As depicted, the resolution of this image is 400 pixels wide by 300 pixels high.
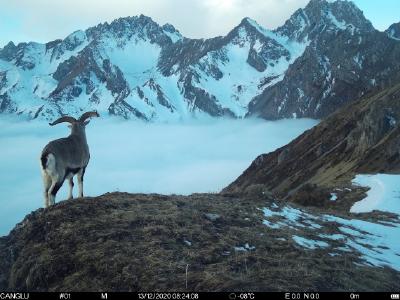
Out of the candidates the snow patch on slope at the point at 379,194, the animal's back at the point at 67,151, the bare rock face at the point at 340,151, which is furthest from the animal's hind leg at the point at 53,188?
the bare rock face at the point at 340,151

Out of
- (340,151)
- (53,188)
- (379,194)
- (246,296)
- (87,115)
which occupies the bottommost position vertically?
(246,296)

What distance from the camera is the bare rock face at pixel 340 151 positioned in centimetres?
10525

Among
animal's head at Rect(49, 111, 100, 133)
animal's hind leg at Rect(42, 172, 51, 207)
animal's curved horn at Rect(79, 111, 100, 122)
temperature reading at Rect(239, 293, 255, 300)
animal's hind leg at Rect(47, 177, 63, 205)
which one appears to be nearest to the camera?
temperature reading at Rect(239, 293, 255, 300)

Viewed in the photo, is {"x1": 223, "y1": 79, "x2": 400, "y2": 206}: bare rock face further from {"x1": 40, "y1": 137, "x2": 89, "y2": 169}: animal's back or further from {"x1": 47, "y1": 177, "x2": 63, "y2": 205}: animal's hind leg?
{"x1": 47, "y1": 177, "x2": 63, "y2": 205}: animal's hind leg

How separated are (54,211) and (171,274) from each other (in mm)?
5759

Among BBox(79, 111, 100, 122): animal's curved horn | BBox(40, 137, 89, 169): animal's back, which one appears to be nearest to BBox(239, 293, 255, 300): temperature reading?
BBox(40, 137, 89, 169): animal's back

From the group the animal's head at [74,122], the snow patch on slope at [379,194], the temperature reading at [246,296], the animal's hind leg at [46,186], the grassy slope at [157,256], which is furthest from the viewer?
the snow patch on slope at [379,194]

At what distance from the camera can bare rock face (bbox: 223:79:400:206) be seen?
105 m

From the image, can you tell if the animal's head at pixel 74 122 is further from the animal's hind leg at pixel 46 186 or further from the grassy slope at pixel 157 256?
the grassy slope at pixel 157 256

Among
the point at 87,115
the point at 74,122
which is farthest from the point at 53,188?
the point at 87,115

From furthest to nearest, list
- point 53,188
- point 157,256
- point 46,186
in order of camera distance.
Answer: point 46,186 → point 53,188 → point 157,256

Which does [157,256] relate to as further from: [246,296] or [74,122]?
[74,122]

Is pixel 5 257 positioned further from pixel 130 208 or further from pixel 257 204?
pixel 257 204

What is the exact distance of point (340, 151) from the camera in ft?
463
